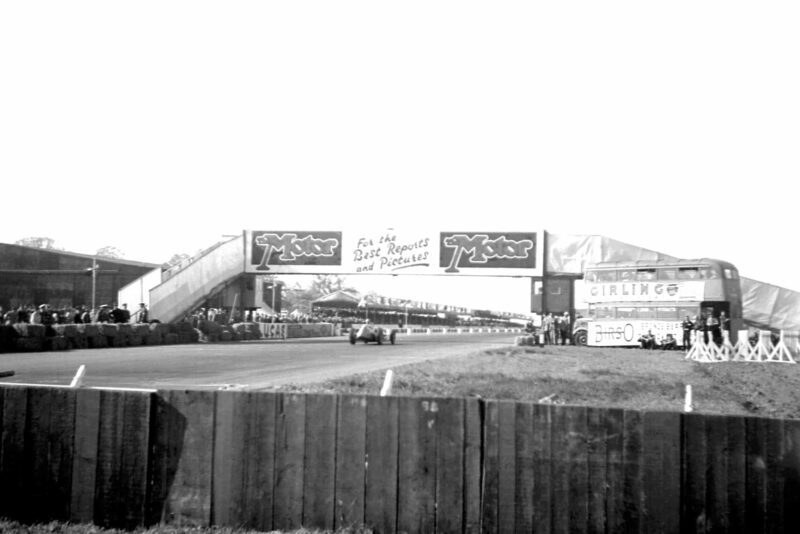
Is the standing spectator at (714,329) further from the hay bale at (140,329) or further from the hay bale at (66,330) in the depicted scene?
the hay bale at (66,330)

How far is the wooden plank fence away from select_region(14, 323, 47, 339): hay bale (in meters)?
21.9

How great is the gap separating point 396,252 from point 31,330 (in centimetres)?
2174

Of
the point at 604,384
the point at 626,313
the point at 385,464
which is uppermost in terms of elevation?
the point at 626,313

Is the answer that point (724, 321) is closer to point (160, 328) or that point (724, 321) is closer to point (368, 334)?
point (368, 334)

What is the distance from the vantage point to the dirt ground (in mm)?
13711

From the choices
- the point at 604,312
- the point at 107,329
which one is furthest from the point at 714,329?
the point at 107,329

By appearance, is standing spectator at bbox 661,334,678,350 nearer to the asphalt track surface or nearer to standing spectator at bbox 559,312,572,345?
standing spectator at bbox 559,312,572,345

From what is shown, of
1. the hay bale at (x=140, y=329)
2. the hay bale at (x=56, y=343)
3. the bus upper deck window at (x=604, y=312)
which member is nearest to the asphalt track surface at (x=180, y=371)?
the hay bale at (x=56, y=343)

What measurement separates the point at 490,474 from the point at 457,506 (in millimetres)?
378

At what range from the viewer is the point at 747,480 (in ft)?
20.5

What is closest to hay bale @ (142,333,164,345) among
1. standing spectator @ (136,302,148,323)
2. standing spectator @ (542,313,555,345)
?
standing spectator @ (136,302,148,323)

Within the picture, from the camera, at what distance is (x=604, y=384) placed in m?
16.6

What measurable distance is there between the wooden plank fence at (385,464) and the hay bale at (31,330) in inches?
862

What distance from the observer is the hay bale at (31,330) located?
2734 centimetres
